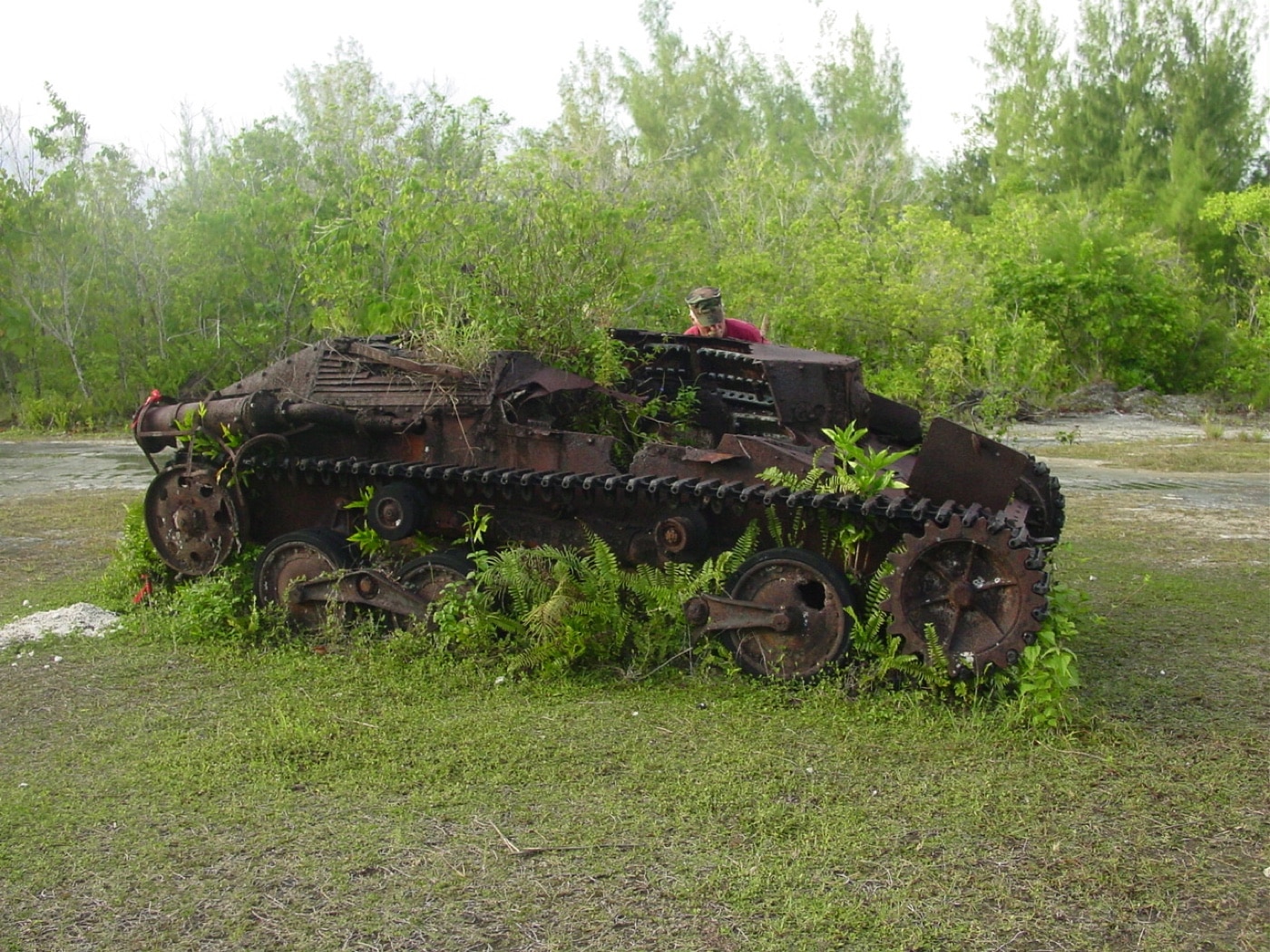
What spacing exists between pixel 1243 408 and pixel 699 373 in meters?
24.4

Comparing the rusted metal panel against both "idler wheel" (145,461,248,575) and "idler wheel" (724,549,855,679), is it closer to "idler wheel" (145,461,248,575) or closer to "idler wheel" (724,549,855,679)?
"idler wheel" (724,549,855,679)

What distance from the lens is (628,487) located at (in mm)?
6410

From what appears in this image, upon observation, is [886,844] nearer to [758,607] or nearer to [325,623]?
[758,607]

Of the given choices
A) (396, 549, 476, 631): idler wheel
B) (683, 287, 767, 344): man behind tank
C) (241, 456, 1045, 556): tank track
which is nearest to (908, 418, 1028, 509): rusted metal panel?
(241, 456, 1045, 556): tank track

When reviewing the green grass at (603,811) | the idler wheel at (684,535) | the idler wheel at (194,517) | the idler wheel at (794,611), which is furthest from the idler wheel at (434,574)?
the idler wheel at (794,611)

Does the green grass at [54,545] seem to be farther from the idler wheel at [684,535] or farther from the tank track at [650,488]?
the idler wheel at [684,535]

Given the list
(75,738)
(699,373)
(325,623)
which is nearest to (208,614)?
(325,623)

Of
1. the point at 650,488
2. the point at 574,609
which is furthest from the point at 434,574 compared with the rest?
the point at 650,488

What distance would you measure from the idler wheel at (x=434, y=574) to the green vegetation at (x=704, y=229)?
45.2 inches

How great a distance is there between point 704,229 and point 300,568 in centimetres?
2434

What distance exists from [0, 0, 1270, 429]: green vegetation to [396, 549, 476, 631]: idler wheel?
1.15 metres

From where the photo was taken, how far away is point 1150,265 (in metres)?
31.7

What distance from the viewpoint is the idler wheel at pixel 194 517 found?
770cm

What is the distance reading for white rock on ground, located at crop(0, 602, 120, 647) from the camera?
24.4ft
